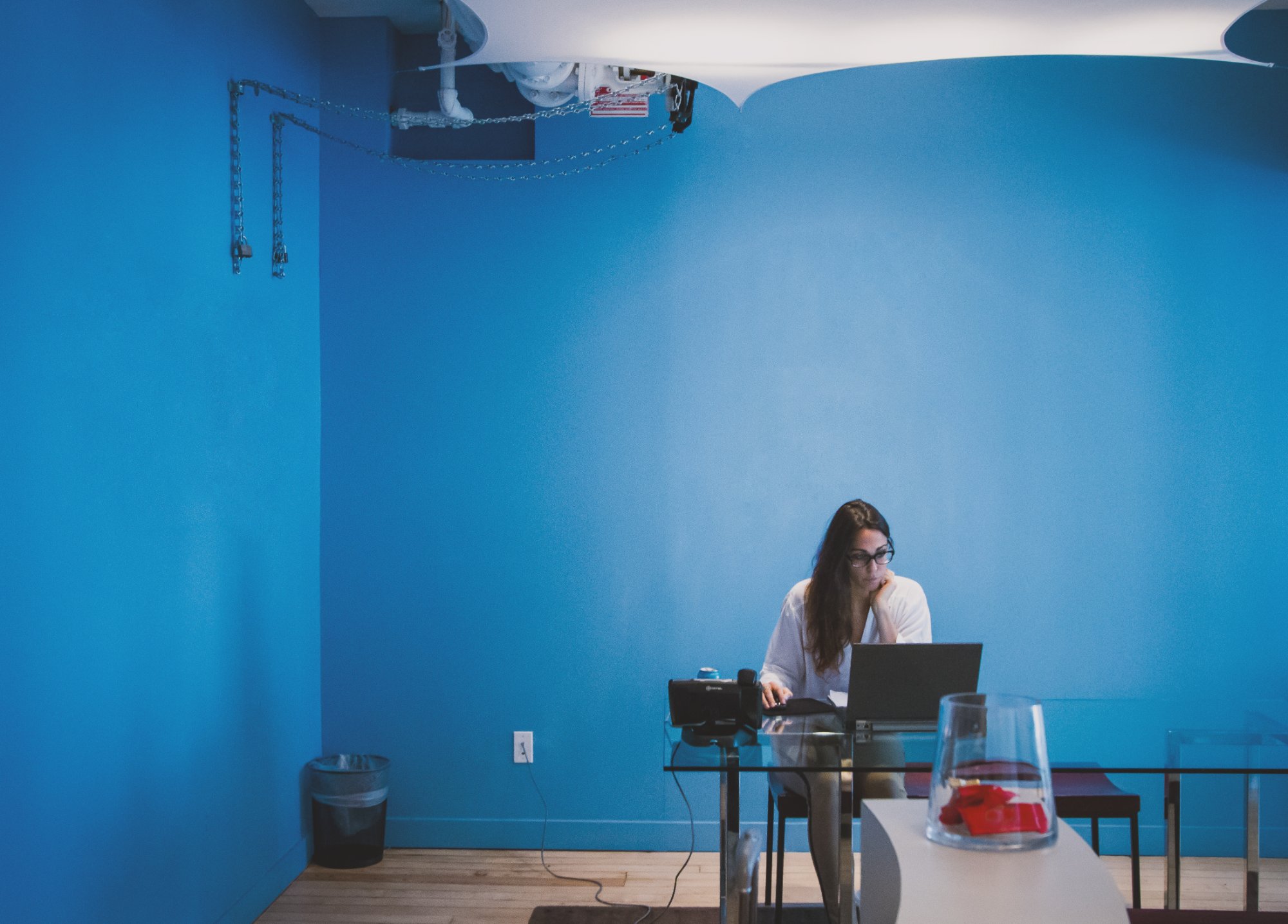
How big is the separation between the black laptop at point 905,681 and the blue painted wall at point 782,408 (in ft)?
5.18

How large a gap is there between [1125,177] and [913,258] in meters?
0.79

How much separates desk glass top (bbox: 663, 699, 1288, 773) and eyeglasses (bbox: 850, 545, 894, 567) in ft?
2.44

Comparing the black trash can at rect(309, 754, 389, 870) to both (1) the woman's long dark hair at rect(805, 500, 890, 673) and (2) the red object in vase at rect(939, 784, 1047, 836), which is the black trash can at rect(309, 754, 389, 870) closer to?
(1) the woman's long dark hair at rect(805, 500, 890, 673)

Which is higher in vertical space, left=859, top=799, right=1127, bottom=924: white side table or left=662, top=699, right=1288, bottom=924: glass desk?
left=859, top=799, right=1127, bottom=924: white side table

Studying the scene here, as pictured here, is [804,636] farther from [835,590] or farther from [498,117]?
[498,117]

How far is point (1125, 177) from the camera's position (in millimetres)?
4039

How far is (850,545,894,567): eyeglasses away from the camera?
326 cm

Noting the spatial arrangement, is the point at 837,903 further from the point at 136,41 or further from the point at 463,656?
the point at 136,41

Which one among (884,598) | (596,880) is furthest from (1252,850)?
(596,880)

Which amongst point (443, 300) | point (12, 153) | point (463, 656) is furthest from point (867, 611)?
point (12, 153)

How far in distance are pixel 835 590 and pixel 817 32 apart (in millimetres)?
1533

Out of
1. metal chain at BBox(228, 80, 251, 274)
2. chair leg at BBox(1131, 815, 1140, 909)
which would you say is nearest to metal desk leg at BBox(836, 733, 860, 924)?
chair leg at BBox(1131, 815, 1140, 909)

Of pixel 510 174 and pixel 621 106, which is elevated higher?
pixel 621 106

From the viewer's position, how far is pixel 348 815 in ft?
12.7
